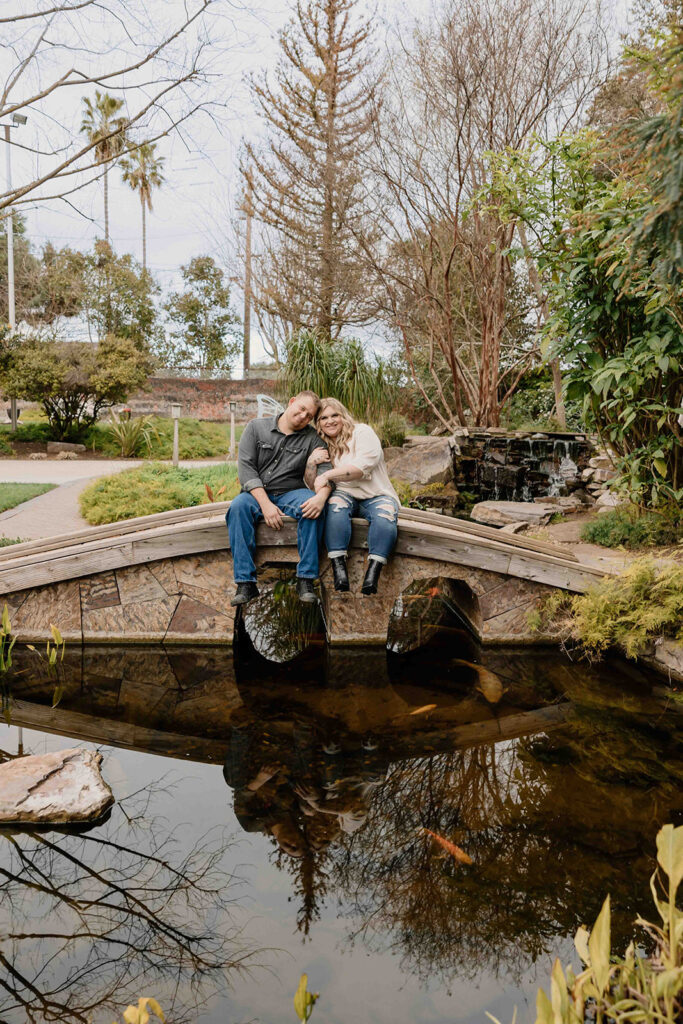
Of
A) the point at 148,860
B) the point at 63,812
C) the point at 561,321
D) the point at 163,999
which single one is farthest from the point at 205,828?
the point at 561,321

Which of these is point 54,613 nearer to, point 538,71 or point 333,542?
point 333,542

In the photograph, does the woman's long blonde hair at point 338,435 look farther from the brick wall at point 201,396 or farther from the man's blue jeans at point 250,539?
the brick wall at point 201,396

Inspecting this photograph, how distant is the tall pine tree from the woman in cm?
1070

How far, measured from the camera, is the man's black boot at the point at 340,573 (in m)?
4.48

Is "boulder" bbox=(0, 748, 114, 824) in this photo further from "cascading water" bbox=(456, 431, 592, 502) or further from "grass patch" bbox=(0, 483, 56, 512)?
"cascading water" bbox=(456, 431, 592, 502)

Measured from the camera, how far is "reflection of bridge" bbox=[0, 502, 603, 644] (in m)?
4.60

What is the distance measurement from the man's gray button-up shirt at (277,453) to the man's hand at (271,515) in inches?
9.4

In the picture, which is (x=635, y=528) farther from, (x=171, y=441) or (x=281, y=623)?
(x=171, y=441)

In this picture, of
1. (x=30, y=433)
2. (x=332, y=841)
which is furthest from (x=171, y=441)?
(x=332, y=841)

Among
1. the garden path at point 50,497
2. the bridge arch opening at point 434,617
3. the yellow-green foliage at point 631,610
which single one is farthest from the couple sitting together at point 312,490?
the garden path at point 50,497

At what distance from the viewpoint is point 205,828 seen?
287cm

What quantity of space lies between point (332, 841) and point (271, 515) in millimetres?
2162

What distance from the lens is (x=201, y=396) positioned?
2192cm

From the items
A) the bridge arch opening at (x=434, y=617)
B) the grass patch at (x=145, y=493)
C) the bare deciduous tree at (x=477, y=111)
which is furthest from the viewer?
the bare deciduous tree at (x=477, y=111)
